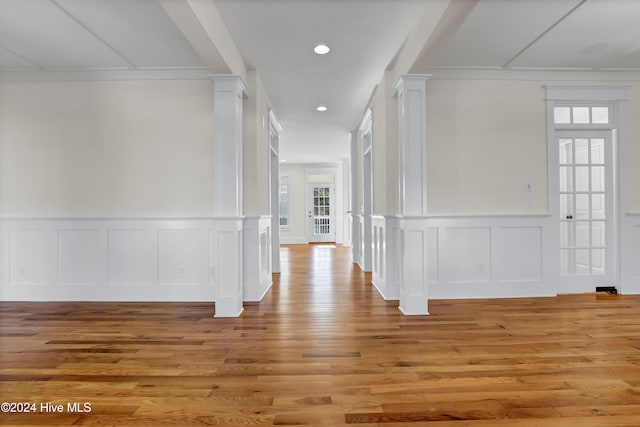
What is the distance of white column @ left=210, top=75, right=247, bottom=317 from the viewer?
10.9 feet

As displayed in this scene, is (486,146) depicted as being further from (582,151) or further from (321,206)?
(321,206)

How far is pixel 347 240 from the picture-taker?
10344mm

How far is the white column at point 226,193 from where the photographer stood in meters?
3.33

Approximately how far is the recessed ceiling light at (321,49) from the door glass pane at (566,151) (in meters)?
3.03

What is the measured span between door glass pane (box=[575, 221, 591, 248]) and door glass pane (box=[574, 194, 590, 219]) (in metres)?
0.08

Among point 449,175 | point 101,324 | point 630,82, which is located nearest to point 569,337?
point 449,175

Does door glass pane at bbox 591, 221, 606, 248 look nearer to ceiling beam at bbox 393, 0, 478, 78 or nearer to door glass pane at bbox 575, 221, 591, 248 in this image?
door glass pane at bbox 575, 221, 591, 248

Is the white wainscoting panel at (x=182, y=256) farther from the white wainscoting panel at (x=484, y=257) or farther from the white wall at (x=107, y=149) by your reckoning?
the white wainscoting panel at (x=484, y=257)

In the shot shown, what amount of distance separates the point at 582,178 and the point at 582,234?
2.22 ft

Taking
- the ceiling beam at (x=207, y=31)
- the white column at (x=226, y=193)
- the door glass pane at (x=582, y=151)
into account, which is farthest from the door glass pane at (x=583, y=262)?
the ceiling beam at (x=207, y=31)

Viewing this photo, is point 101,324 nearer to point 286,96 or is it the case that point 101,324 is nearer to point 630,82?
point 286,96

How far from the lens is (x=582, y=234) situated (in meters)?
4.08

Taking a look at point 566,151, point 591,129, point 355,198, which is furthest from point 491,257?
point 355,198

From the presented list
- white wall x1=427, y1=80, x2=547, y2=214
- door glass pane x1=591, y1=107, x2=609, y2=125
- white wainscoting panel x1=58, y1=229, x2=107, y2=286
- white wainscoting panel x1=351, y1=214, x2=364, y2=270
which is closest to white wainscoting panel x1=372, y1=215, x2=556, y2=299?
white wall x1=427, y1=80, x2=547, y2=214
